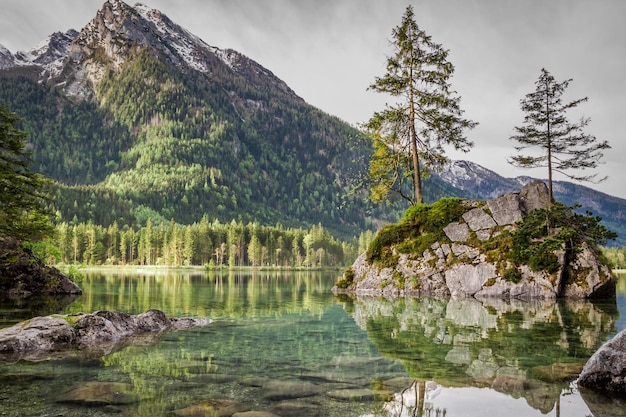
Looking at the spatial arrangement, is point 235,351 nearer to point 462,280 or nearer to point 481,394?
point 481,394

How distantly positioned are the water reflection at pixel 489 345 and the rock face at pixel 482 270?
6.77 metres

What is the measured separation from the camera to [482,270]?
31891 millimetres

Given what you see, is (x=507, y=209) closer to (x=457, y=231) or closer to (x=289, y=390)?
(x=457, y=231)

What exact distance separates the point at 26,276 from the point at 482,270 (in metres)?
31.4

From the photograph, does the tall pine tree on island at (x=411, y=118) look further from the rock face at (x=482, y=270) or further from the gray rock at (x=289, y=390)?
the gray rock at (x=289, y=390)

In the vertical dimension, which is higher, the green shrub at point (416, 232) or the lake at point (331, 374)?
the green shrub at point (416, 232)

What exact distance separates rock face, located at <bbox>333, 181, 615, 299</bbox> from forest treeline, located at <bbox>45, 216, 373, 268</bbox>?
13189cm

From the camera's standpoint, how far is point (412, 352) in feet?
38.7

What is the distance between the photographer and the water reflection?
8531 millimetres

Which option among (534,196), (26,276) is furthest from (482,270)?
(26,276)

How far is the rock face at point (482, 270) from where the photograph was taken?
30.2 meters

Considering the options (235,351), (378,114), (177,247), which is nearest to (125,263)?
(177,247)

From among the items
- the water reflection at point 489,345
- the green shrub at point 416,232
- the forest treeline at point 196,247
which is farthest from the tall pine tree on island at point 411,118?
the forest treeline at point 196,247

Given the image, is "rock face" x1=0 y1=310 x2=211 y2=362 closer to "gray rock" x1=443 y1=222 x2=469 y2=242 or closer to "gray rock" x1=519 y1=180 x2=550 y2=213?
"gray rock" x1=443 y1=222 x2=469 y2=242
